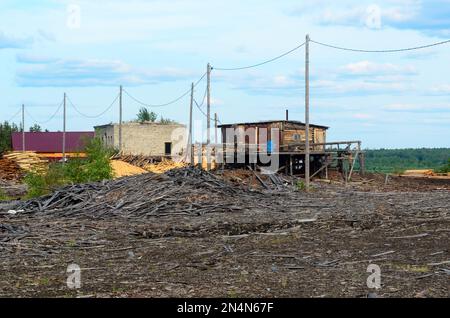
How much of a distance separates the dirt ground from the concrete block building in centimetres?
3853

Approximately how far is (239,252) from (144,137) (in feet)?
160

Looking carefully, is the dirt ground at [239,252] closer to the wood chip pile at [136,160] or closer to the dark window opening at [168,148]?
the wood chip pile at [136,160]

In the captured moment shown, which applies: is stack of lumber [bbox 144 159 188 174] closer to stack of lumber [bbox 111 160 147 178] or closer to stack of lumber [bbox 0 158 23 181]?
stack of lumber [bbox 111 160 147 178]

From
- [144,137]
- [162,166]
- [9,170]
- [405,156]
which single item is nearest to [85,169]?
[162,166]

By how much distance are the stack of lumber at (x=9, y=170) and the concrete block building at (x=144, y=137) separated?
13876mm

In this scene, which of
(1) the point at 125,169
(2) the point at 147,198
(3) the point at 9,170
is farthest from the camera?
(3) the point at 9,170

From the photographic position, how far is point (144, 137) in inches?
2420

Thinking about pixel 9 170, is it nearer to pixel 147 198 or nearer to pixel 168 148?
pixel 168 148

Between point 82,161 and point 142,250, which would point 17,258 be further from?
point 82,161

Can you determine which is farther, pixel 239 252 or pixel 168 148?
pixel 168 148

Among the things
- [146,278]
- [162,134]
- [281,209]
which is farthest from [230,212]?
[162,134]

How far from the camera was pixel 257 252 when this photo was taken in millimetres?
13469

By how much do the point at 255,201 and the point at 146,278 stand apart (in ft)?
42.3

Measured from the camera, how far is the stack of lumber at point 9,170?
44344mm
